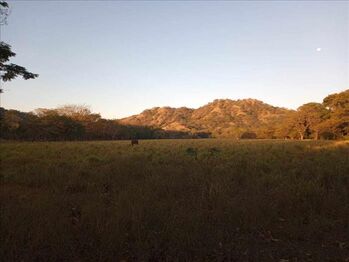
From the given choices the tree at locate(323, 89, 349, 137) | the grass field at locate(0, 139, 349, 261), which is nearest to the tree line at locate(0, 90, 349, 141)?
the tree at locate(323, 89, 349, 137)

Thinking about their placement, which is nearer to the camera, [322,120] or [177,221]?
[177,221]

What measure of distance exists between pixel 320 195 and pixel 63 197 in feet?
19.4

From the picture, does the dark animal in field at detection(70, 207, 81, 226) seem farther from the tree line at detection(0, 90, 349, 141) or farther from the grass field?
the tree line at detection(0, 90, 349, 141)

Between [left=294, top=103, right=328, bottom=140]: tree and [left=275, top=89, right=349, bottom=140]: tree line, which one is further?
[left=294, top=103, right=328, bottom=140]: tree

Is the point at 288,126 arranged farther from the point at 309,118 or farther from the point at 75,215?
the point at 75,215

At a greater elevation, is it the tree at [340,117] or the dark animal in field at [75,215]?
the tree at [340,117]

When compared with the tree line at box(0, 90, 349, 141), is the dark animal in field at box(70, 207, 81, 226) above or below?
below

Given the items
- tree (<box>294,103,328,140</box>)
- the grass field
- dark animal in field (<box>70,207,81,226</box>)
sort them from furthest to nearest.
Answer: tree (<box>294,103,328,140</box>) < dark animal in field (<box>70,207,81,226</box>) < the grass field

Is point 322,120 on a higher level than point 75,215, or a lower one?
higher

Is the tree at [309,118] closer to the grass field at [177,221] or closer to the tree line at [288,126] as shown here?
the tree line at [288,126]

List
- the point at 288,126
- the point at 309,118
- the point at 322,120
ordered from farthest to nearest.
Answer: the point at 288,126, the point at 309,118, the point at 322,120

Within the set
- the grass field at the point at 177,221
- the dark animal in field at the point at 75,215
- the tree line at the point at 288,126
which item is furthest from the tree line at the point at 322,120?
the dark animal in field at the point at 75,215

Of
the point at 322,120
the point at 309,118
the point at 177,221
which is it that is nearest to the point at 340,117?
the point at 322,120

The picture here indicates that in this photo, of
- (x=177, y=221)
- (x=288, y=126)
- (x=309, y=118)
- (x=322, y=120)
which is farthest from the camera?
(x=288, y=126)
